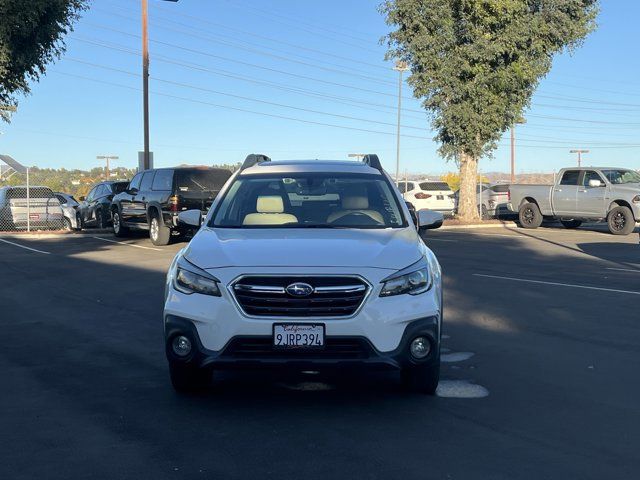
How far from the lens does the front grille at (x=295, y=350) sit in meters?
5.19

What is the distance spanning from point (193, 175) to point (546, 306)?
11.1m

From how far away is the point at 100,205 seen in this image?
25.1m

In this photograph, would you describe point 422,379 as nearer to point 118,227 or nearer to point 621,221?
point 118,227

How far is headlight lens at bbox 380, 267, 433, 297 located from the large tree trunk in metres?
24.6

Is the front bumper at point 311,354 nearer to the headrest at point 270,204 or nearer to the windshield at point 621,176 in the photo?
the headrest at point 270,204

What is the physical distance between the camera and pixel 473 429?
519 centimetres

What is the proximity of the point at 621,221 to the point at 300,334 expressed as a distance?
67.6ft

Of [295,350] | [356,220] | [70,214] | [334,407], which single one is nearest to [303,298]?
[295,350]

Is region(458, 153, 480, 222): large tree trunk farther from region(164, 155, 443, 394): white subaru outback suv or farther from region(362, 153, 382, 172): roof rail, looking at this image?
region(164, 155, 443, 394): white subaru outback suv

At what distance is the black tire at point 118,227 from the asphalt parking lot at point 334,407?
11.6 m

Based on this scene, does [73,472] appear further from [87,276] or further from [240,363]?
[87,276]

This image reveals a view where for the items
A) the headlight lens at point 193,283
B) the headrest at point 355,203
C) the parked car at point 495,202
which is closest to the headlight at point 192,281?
the headlight lens at point 193,283

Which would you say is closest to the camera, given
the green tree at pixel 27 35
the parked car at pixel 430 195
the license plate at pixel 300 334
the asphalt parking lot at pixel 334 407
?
the asphalt parking lot at pixel 334 407

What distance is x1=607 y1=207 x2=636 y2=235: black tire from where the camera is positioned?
919 inches
